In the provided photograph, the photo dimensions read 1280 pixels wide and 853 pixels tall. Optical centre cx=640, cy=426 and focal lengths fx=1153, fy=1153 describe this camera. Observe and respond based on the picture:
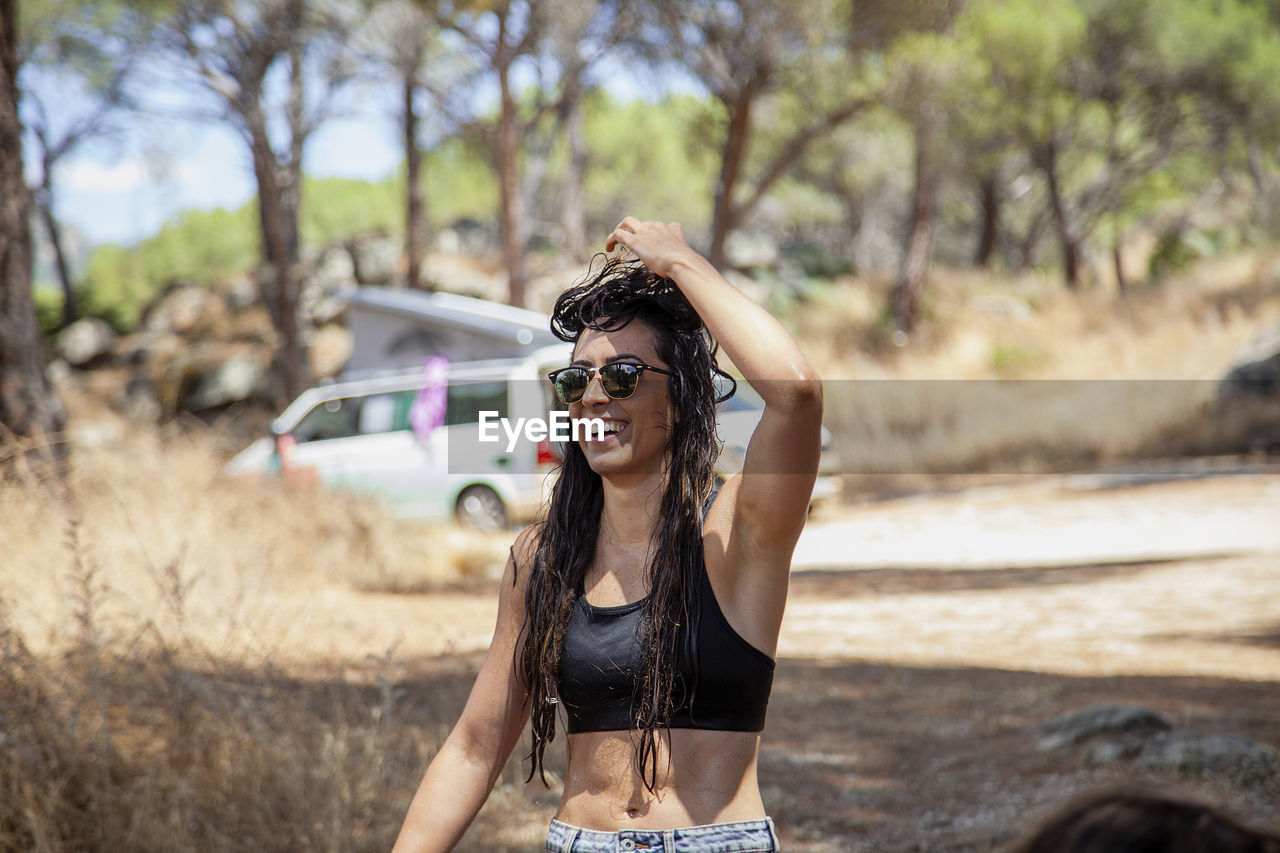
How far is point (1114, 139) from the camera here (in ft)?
84.0

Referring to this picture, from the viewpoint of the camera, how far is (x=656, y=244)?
1.97m

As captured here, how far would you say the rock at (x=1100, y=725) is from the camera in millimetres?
4758

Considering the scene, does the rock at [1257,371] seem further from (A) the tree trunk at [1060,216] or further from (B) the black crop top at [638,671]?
(B) the black crop top at [638,671]

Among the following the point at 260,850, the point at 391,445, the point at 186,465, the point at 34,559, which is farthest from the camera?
the point at 391,445

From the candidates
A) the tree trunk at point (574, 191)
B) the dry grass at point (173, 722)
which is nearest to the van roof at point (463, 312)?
the tree trunk at point (574, 191)

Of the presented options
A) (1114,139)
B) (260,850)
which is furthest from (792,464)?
(1114,139)

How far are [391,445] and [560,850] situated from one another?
993cm

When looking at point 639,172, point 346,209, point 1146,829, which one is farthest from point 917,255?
point 346,209

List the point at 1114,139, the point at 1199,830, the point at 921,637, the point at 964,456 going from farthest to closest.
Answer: the point at 1114,139 < the point at 964,456 < the point at 921,637 < the point at 1199,830

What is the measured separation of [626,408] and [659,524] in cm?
22

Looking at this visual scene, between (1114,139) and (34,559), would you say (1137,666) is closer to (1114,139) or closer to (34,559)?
(34,559)

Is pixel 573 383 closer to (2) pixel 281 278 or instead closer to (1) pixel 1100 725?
(1) pixel 1100 725

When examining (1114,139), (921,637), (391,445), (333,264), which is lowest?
(921,637)

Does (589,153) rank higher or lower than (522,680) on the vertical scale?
higher
